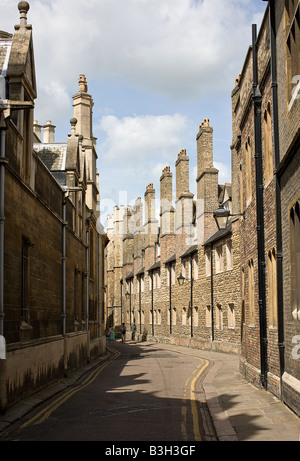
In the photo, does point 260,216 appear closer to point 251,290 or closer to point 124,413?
point 251,290

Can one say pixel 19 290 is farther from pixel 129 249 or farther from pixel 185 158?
pixel 129 249

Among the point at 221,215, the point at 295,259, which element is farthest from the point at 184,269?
the point at 295,259

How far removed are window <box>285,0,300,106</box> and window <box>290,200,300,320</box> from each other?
211cm

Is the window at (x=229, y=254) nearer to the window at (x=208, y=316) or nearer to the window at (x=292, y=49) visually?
the window at (x=208, y=316)

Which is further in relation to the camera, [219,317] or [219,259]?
[219,259]

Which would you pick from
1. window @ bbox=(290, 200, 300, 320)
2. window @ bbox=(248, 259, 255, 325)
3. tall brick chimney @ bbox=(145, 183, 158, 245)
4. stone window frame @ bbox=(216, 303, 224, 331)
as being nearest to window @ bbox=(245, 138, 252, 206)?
window @ bbox=(248, 259, 255, 325)

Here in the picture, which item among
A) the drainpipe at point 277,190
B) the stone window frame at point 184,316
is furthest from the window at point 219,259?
the drainpipe at point 277,190

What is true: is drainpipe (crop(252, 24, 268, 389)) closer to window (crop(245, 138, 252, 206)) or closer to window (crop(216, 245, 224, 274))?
window (crop(245, 138, 252, 206))

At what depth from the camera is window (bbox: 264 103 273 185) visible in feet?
44.4

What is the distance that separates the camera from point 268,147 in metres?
13.9

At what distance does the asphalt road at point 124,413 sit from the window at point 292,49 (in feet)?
20.7

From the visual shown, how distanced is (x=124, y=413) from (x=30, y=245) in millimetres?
5297

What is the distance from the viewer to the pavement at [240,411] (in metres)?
8.87
